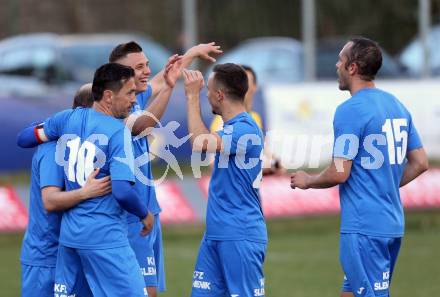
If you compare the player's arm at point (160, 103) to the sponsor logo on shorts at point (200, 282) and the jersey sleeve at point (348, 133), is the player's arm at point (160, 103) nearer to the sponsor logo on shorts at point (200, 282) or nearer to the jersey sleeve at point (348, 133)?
the sponsor logo on shorts at point (200, 282)

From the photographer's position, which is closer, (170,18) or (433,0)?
(433,0)

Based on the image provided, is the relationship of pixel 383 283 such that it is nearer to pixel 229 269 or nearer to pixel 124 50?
pixel 229 269

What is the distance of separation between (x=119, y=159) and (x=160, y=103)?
52.1 inches

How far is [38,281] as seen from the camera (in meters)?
8.35

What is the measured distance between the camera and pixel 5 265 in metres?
14.5

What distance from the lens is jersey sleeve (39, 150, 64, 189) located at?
8.00m

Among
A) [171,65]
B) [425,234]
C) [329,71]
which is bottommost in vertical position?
[425,234]

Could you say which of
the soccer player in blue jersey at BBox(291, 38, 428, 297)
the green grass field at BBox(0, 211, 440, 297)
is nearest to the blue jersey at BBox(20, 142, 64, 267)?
the soccer player in blue jersey at BBox(291, 38, 428, 297)

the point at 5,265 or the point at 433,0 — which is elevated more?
the point at 433,0

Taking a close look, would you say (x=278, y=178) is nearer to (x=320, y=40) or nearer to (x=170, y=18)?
(x=320, y=40)

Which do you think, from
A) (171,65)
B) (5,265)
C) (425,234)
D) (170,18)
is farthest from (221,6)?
(171,65)

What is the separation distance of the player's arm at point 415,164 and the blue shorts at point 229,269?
1.21 meters

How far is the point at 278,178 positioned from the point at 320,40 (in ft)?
21.1

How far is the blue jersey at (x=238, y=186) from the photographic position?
846 cm
